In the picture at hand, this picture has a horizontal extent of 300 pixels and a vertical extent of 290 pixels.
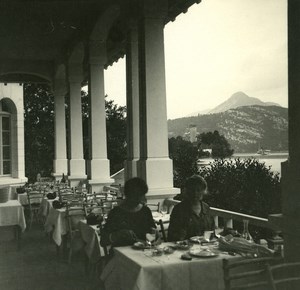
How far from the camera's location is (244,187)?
1004 centimetres

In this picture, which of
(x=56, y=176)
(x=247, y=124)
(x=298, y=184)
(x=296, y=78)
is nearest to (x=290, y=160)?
(x=298, y=184)

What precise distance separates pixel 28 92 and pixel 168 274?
65.3 ft

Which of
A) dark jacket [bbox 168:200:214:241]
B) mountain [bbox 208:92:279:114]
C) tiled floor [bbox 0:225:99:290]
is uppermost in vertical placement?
mountain [bbox 208:92:279:114]

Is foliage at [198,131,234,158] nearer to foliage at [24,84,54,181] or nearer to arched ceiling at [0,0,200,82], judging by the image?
arched ceiling at [0,0,200,82]

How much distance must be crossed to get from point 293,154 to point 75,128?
9205mm

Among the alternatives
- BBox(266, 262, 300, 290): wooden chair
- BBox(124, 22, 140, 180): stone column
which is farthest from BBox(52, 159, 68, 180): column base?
BBox(266, 262, 300, 290): wooden chair

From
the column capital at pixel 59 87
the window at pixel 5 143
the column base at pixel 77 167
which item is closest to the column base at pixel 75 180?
the column base at pixel 77 167

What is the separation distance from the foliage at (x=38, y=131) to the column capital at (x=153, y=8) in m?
14.4

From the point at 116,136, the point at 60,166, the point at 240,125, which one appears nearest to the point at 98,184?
the point at 240,125

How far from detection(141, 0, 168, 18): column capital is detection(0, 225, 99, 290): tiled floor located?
3601mm

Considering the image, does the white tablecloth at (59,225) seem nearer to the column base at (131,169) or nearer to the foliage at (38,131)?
the column base at (131,169)

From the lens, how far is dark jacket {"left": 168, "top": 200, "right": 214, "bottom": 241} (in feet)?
13.2

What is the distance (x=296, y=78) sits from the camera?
10.8 feet

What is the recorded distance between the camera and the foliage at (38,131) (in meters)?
20.7
